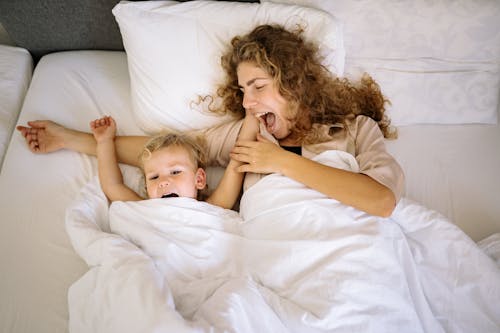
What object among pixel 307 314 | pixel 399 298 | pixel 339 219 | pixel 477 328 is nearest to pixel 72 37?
pixel 339 219

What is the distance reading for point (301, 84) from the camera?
131 centimetres

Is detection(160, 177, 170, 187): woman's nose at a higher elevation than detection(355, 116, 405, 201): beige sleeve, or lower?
lower

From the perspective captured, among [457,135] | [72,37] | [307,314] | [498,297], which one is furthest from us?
[72,37]

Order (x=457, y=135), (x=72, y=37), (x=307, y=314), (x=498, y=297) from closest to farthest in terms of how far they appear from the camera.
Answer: (x=307, y=314)
(x=498, y=297)
(x=457, y=135)
(x=72, y=37)

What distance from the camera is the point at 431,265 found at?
108 centimetres

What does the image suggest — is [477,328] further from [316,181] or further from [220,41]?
[220,41]

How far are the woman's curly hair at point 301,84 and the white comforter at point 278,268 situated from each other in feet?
0.75

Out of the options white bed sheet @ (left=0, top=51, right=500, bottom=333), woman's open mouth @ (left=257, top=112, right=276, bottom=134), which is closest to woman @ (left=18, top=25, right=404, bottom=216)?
woman's open mouth @ (left=257, top=112, right=276, bottom=134)

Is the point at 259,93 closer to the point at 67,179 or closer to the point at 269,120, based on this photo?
the point at 269,120

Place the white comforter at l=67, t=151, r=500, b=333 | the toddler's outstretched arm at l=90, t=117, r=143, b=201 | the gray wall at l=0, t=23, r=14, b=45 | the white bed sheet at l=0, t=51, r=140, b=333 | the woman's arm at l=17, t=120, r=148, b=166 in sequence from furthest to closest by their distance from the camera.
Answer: the gray wall at l=0, t=23, r=14, b=45, the woman's arm at l=17, t=120, r=148, b=166, the toddler's outstretched arm at l=90, t=117, r=143, b=201, the white bed sheet at l=0, t=51, r=140, b=333, the white comforter at l=67, t=151, r=500, b=333

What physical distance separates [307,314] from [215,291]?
240mm

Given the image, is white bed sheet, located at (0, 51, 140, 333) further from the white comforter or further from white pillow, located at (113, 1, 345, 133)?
white pillow, located at (113, 1, 345, 133)

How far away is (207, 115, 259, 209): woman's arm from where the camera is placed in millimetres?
1251

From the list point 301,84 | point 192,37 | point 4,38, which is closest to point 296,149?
point 301,84
